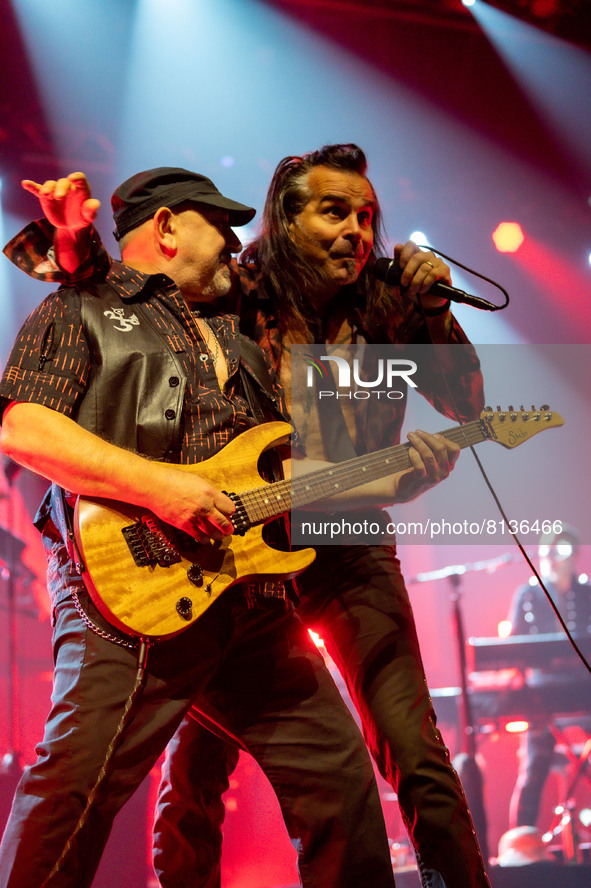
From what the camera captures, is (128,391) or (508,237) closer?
(128,391)

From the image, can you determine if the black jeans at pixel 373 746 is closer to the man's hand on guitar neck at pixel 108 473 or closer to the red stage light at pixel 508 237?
the man's hand on guitar neck at pixel 108 473

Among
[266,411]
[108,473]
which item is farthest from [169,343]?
[108,473]

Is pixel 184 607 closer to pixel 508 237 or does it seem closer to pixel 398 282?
pixel 398 282

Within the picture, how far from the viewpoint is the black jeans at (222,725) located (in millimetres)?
1597

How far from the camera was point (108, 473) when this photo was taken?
5.65 feet

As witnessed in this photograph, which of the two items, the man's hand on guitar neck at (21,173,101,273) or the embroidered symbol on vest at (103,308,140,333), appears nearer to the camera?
the man's hand on guitar neck at (21,173,101,273)

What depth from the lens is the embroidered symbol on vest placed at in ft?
6.56

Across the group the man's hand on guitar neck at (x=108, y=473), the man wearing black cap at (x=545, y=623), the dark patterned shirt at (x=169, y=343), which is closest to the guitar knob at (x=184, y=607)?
the man's hand on guitar neck at (x=108, y=473)

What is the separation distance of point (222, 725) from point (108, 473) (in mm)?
828

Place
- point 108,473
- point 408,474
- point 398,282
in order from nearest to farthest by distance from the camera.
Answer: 1. point 108,473
2. point 408,474
3. point 398,282

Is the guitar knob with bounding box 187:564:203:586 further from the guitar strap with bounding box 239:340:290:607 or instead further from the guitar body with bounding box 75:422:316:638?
the guitar strap with bounding box 239:340:290:607

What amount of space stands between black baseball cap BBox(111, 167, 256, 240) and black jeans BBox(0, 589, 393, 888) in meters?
1.16

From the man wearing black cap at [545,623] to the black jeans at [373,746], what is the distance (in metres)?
3.56

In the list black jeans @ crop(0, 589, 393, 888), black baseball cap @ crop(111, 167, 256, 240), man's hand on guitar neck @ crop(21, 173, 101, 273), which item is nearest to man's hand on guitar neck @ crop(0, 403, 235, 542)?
black jeans @ crop(0, 589, 393, 888)
